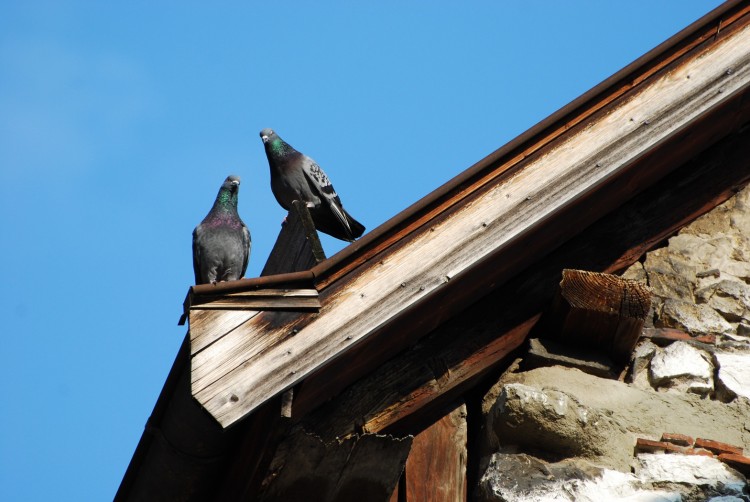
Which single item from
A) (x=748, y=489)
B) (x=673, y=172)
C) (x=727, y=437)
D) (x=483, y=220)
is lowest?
(x=748, y=489)

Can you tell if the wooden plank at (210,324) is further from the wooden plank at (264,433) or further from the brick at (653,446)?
the brick at (653,446)

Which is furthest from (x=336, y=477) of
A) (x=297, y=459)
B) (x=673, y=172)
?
(x=673, y=172)

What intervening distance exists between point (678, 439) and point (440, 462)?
2.11ft

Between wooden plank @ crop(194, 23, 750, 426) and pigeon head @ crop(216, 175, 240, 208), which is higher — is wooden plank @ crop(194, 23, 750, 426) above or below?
below

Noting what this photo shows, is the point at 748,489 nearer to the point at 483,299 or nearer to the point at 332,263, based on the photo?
the point at 483,299

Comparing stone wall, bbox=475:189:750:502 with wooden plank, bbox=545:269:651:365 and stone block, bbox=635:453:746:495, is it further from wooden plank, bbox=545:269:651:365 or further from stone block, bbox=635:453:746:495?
wooden plank, bbox=545:269:651:365

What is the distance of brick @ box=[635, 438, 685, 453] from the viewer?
8.11 feet

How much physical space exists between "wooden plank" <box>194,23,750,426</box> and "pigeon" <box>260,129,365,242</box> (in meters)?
3.76

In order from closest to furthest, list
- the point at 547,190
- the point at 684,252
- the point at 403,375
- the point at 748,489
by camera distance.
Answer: the point at 748,489 < the point at 547,190 < the point at 403,375 < the point at 684,252

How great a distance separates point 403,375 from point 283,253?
0.55m

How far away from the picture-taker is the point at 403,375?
275 centimetres

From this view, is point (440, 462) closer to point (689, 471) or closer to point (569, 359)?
point (569, 359)

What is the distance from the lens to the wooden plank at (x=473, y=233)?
223 cm

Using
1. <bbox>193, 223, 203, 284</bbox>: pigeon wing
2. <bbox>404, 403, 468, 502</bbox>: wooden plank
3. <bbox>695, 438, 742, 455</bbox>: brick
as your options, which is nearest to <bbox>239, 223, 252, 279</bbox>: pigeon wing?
<bbox>193, 223, 203, 284</bbox>: pigeon wing
